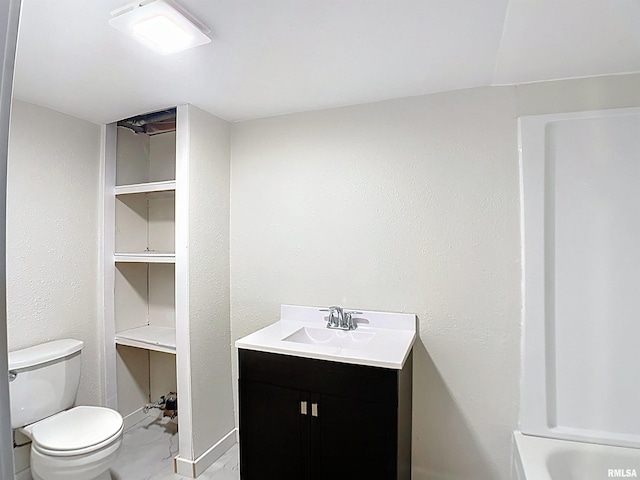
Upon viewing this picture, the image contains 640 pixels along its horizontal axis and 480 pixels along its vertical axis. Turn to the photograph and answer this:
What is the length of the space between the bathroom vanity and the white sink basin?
0.03 metres

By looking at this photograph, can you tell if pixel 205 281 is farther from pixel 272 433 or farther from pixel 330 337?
pixel 272 433

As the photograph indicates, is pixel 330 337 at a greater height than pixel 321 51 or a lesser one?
lesser

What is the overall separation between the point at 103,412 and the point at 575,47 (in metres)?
2.92

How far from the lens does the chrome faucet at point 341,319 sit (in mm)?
2111

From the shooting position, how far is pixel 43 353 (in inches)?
78.4

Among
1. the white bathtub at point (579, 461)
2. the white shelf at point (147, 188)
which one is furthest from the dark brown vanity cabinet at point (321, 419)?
the white shelf at point (147, 188)

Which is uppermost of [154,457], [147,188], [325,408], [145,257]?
[147,188]

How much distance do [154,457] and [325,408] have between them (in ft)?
4.47

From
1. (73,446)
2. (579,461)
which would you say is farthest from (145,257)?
(579,461)

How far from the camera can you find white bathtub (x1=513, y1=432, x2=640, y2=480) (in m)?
1.60

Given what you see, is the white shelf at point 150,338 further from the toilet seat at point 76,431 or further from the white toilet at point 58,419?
the toilet seat at point 76,431

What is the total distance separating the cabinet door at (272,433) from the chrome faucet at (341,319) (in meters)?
0.51

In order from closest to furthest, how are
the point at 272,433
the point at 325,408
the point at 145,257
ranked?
the point at 325,408, the point at 272,433, the point at 145,257

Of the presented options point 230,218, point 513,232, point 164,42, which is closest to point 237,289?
point 230,218
